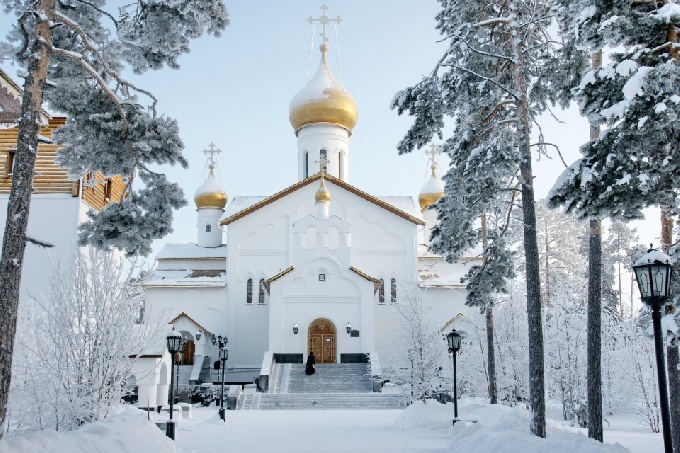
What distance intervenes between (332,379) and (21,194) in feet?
75.7

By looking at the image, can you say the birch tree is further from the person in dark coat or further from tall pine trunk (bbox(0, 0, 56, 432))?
the person in dark coat

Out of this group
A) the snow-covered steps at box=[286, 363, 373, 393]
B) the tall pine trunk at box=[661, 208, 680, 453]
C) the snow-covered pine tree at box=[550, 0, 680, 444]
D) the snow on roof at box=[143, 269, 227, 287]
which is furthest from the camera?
the snow on roof at box=[143, 269, 227, 287]

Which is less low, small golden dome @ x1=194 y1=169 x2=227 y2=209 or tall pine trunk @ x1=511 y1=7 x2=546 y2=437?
small golden dome @ x1=194 y1=169 x2=227 y2=209

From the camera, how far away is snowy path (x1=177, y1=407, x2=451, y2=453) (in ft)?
45.3

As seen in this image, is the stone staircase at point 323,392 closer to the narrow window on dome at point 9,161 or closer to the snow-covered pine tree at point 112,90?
the narrow window on dome at point 9,161

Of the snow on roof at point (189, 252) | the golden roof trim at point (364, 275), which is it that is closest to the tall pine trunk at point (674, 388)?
the golden roof trim at point (364, 275)

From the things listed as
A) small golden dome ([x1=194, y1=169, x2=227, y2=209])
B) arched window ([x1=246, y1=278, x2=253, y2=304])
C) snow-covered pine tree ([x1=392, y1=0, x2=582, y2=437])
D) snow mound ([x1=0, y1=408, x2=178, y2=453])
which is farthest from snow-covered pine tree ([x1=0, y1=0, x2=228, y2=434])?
small golden dome ([x1=194, y1=169, x2=227, y2=209])

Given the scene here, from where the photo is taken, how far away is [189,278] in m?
37.4

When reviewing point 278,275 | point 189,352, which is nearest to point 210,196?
point 189,352

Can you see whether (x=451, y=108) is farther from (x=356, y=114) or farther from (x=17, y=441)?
(x=356, y=114)

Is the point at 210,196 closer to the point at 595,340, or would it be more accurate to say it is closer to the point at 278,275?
the point at 278,275

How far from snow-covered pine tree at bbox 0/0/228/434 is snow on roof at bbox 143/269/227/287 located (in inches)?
1025

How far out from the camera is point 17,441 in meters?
7.31

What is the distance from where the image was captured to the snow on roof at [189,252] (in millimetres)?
39781
